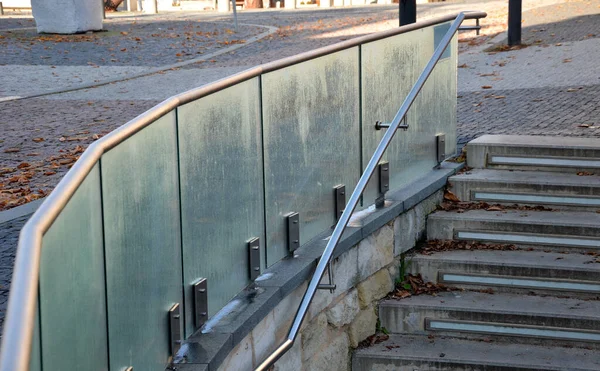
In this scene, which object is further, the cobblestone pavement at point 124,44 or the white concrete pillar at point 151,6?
the white concrete pillar at point 151,6

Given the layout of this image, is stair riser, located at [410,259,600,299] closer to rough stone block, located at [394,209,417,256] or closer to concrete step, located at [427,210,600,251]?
rough stone block, located at [394,209,417,256]

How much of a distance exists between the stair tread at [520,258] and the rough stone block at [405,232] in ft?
0.39

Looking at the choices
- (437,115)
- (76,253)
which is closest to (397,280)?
(437,115)

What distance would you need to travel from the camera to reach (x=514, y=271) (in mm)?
7109

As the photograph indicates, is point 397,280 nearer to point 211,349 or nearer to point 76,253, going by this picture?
point 211,349

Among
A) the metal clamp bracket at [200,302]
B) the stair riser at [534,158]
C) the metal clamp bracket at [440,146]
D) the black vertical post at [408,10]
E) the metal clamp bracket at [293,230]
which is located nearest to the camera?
the metal clamp bracket at [200,302]

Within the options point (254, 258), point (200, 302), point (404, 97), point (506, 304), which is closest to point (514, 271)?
point (506, 304)

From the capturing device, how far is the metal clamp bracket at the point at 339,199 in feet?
21.6

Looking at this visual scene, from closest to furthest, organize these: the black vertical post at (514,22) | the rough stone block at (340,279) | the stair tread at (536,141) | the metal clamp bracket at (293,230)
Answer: the metal clamp bracket at (293,230), the rough stone block at (340,279), the stair tread at (536,141), the black vertical post at (514,22)

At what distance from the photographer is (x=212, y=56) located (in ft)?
61.1

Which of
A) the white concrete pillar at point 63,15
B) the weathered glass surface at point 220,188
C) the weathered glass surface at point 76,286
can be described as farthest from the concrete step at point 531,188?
the white concrete pillar at point 63,15

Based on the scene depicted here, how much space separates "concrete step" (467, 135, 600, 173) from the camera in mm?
7953

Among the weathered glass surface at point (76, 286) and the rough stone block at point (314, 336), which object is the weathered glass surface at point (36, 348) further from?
the rough stone block at point (314, 336)

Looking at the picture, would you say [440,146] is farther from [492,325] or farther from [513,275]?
[492,325]
